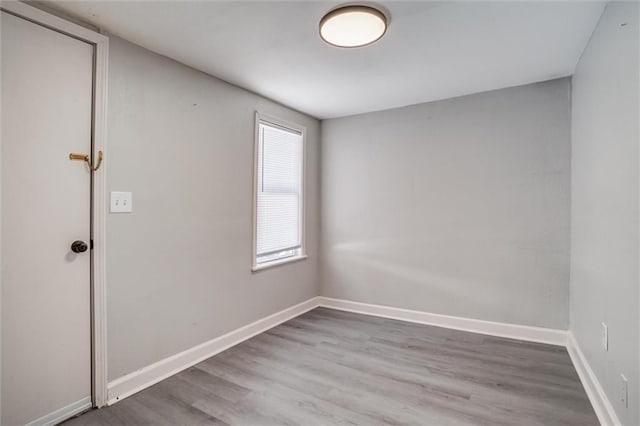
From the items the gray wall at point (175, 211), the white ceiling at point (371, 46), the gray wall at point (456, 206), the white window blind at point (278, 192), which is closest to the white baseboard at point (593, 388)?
the gray wall at point (456, 206)

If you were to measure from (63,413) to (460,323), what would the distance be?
3270 millimetres

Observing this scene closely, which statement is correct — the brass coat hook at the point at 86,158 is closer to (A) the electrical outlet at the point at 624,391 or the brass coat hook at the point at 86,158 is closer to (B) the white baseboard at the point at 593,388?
(A) the electrical outlet at the point at 624,391

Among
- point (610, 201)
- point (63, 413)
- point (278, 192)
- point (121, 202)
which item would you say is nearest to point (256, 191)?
point (278, 192)

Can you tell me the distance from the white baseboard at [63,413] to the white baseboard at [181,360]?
0.42 feet

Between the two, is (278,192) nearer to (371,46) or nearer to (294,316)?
(294,316)

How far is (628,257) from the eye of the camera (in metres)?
1.53

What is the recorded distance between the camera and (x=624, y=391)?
1.56 meters

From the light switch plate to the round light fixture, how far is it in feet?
5.49

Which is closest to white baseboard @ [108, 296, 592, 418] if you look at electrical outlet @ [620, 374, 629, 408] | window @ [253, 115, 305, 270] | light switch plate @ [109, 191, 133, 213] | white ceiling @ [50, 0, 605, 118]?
electrical outlet @ [620, 374, 629, 408]

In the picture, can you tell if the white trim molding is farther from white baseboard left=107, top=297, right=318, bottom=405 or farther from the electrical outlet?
the electrical outlet

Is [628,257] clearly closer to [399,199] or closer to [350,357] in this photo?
[350,357]

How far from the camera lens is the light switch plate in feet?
6.89

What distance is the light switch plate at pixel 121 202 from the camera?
2.10 meters

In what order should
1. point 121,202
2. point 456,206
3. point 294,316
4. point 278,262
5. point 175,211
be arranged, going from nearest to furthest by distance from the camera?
point 121,202 → point 175,211 → point 456,206 → point 278,262 → point 294,316
